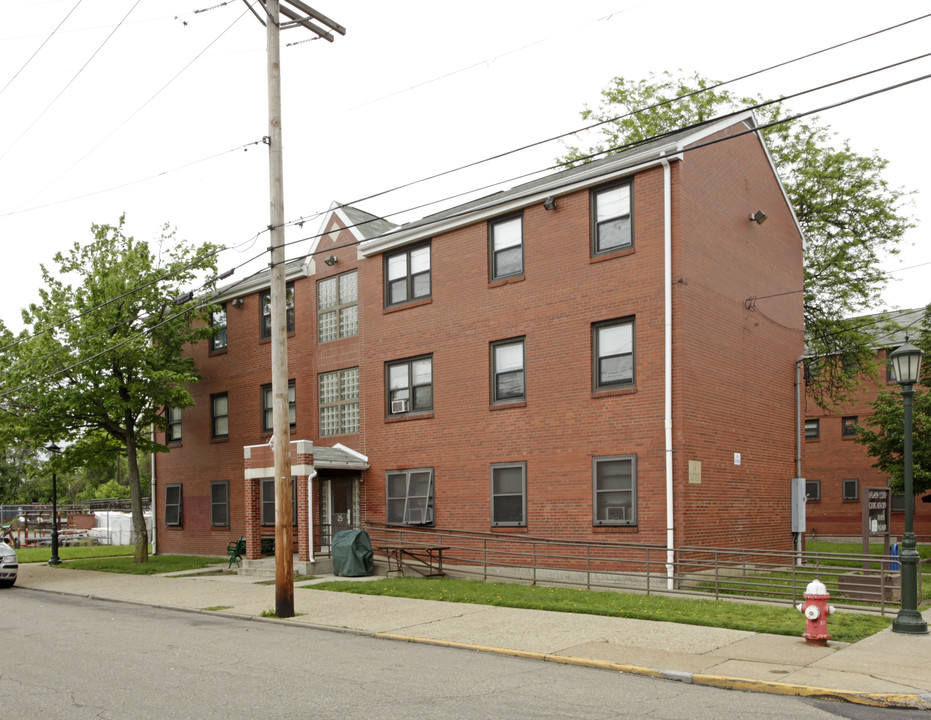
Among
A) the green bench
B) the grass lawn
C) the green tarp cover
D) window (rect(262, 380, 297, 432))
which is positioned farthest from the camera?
window (rect(262, 380, 297, 432))

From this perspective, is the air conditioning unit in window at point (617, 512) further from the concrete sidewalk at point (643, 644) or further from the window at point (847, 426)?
the window at point (847, 426)

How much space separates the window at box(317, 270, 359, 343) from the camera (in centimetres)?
2483

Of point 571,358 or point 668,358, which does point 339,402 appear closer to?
point 571,358

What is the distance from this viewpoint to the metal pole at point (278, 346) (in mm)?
14695

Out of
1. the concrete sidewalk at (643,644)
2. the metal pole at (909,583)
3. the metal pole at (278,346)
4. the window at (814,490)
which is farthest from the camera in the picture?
the window at (814,490)

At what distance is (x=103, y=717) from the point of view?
7.88m

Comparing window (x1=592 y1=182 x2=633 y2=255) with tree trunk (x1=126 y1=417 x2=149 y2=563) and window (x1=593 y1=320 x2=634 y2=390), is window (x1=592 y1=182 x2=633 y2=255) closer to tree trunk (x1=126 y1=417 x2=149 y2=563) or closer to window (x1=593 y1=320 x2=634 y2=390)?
window (x1=593 y1=320 x2=634 y2=390)

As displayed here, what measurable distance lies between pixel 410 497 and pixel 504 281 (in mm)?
6112

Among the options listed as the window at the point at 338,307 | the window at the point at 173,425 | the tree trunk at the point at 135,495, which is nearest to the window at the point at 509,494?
the window at the point at 338,307

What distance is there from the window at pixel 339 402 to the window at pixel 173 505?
327 inches

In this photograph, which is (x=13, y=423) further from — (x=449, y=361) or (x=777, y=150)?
(x=777, y=150)

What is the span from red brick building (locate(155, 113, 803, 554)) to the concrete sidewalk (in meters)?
4.64

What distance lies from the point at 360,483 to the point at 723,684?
15.6m

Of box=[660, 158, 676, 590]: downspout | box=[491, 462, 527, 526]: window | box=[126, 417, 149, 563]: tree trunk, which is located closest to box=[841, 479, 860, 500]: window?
box=[491, 462, 527, 526]: window
